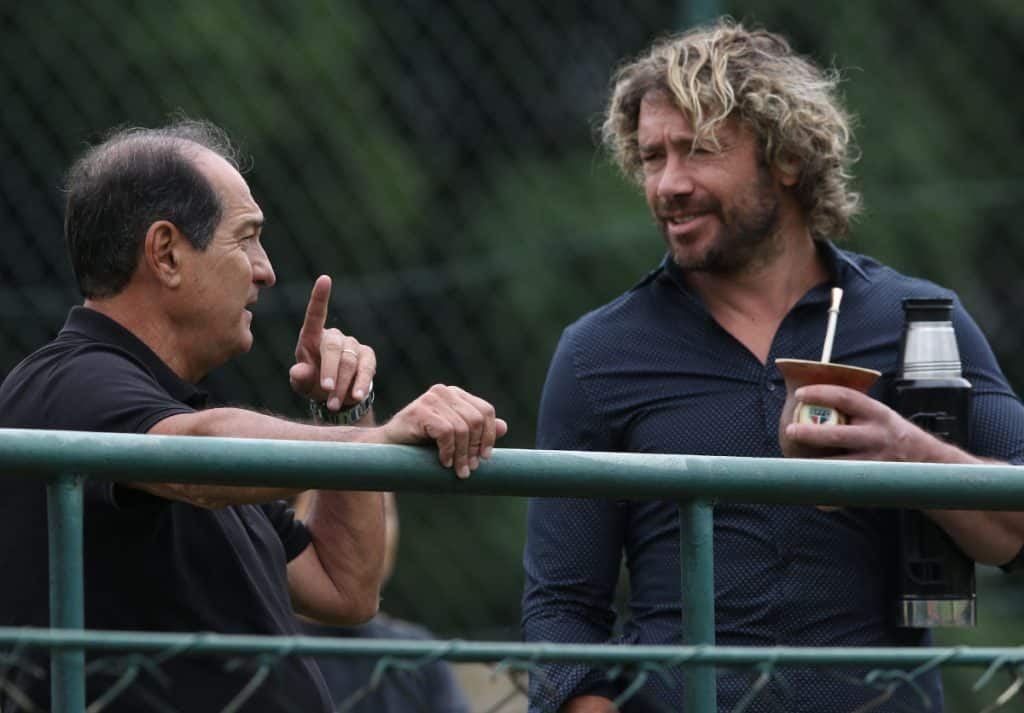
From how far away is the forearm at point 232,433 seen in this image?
7.75 ft

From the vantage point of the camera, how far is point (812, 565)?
3.14 m

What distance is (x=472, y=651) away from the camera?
6.39 ft

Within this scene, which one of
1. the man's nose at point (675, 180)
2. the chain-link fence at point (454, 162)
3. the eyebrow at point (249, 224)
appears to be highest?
the chain-link fence at point (454, 162)

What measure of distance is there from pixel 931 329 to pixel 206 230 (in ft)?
3.53

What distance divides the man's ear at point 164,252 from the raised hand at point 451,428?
0.67 meters

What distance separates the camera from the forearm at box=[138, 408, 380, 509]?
236 centimetres

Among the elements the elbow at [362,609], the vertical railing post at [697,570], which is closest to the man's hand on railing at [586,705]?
the elbow at [362,609]

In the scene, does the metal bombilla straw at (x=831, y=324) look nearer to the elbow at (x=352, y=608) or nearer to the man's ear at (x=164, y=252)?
the elbow at (x=352, y=608)

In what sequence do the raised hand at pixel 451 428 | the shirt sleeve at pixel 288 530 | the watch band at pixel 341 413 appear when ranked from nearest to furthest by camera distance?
the raised hand at pixel 451 428
the watch band at pixel 341 413
the shirt sleeve at pixel 288 530

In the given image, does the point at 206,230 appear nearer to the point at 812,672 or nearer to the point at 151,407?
the point at 151,407

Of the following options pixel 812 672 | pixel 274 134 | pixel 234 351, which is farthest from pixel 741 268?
pixel 274 134

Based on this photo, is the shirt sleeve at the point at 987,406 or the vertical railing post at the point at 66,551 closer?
the vertical railing post at the point at 66,551

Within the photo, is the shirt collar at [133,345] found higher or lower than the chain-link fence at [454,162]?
lower

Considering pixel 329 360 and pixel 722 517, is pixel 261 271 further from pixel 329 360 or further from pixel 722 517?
pixel 722 517
